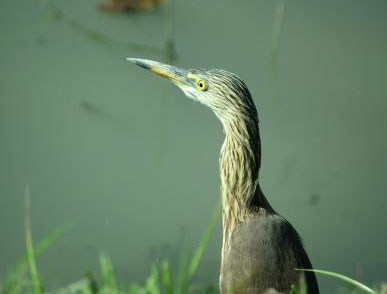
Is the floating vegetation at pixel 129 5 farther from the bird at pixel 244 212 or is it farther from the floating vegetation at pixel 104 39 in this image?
the bird at pixel 244 212

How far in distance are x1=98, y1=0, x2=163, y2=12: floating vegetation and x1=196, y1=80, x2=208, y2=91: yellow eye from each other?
3151 mm

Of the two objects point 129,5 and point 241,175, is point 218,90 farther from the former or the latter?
point 129,5

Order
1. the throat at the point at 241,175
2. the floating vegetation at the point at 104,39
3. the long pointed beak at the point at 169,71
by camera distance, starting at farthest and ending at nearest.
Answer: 1. the floating vegetation at the point at 104,39
2. the long pointed beak at the point at 169,71
3. the throat at the point at 241,175

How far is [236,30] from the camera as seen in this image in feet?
21.3

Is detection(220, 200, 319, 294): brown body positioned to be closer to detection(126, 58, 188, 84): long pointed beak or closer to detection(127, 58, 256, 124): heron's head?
detection(127, 58, 256, 124): heron's head

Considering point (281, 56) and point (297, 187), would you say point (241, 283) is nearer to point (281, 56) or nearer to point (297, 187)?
point (297, 187)

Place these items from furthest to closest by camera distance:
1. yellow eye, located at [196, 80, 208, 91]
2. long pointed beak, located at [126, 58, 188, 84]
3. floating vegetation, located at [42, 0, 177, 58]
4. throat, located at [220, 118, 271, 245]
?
floating vegetation, located at [42, 0, 177, 58]
long pointed beak, located at [126, 58, 188, 84]
yellow eye, located at [196, 80, 208, 91]
throat, located at [220, 118, 271, 245]

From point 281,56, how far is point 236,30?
0.59m

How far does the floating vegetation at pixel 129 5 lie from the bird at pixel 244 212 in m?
2.78

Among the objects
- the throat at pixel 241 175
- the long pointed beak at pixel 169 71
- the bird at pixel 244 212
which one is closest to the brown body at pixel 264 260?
the bird at pixel 244 212

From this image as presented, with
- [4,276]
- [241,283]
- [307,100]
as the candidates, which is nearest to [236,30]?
[307,100]

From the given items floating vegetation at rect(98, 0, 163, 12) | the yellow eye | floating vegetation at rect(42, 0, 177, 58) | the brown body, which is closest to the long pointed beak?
the yellow eye

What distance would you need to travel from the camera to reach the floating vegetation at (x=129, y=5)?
21.2 feet

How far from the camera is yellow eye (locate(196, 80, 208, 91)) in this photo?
142 inches
